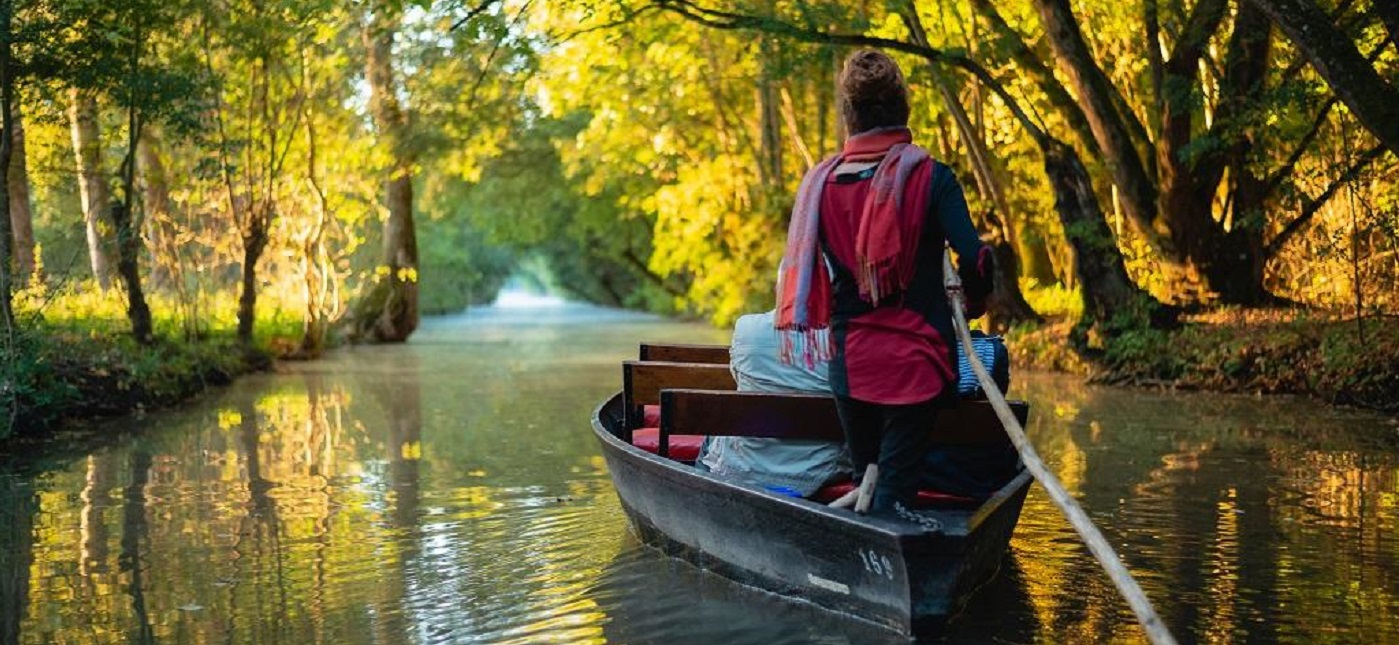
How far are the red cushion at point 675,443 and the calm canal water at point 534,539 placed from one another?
0.47 m

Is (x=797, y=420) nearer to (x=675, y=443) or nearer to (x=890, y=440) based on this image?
(x=890, y=440)

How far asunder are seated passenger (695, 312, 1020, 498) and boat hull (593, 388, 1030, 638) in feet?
0.64

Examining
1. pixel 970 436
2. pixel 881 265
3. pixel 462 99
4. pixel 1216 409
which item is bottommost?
pixel 1216 409

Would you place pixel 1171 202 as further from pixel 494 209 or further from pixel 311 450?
pixel 494 209

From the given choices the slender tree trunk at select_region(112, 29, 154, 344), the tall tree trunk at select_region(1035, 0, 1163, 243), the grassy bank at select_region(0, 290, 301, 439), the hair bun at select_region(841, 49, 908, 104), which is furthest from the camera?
the tall tree trunk at select_region(1035, 0, 1163, 243)

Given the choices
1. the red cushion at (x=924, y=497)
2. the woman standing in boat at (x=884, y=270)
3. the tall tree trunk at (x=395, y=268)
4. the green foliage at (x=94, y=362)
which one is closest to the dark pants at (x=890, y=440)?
the woman standing in boat at (x=884, y=270)

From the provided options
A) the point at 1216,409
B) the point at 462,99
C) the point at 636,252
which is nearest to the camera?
the point at 1216,409

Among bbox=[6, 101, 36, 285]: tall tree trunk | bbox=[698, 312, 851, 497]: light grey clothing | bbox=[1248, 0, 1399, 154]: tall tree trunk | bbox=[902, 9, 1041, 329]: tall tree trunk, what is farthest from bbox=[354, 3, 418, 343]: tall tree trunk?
bbox=[698, 312, 851, 497]: light grey clothing

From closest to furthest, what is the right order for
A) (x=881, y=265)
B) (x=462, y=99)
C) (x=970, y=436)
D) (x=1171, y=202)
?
1. (x=881, y=265)
2. (x=970, y=436)
3. (x=1171, y=202)
4. (x=462, y=99)

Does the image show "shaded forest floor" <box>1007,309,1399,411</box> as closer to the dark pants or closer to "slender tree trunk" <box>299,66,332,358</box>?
the dark pants

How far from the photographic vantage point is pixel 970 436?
6.36m

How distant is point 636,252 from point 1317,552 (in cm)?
4690

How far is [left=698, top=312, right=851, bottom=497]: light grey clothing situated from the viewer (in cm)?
657

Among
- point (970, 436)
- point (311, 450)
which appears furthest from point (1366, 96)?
point (311, 450)
